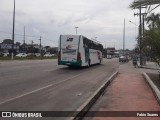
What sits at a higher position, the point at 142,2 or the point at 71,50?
the point at 142,2

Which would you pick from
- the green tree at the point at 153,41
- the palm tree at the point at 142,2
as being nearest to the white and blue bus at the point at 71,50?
the green tree at the point at 153,41

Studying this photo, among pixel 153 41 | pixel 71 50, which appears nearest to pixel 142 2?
pixel 153 41

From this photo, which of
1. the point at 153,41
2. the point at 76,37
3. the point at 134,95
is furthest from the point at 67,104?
the point at 76,37

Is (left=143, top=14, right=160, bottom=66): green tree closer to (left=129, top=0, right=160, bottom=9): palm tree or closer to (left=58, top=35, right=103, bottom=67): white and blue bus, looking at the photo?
(left=129, top=0, right=160, bottom=9): palm tree

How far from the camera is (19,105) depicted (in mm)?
11070

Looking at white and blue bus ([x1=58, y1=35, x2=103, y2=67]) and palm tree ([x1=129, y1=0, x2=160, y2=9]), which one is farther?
white and blue bus ([x1=58, y1=35, x2=103, y2=67])

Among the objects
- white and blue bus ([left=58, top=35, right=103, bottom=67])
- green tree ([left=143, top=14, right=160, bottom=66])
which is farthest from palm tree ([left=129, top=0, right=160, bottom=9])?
white and blue bus ([left=58, top=35, right=103, bottom=67])

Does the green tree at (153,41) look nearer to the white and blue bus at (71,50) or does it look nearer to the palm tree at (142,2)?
the palm tree at (142,2)

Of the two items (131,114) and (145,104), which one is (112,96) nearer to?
(145,104)

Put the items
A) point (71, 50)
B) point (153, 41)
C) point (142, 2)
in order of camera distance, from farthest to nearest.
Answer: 1. point (71, 50)
2. point (153, 41)
3. point (142, 2)

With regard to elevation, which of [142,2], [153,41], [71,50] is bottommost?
[71,50]

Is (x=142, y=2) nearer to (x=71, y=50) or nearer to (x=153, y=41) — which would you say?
(x=153, y=41)

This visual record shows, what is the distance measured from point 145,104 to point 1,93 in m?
5.44

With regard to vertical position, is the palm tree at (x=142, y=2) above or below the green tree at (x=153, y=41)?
above
